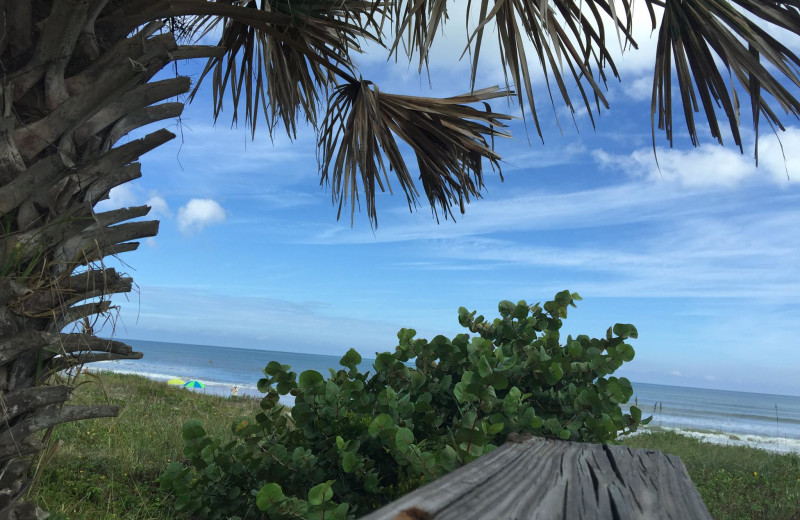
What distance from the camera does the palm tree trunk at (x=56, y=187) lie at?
2.15m

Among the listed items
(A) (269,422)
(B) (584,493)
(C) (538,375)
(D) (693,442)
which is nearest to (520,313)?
(C) (538,375)

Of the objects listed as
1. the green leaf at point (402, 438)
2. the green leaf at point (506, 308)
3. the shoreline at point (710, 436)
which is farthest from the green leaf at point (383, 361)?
the shoreline at point (710, 436)

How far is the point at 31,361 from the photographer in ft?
7.40

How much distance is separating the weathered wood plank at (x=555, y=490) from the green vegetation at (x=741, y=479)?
5168 mm

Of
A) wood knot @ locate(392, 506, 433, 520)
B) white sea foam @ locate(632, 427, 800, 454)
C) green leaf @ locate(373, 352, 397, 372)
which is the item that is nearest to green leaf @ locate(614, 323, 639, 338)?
green leaf @ locate(373, 352, 397, 372)

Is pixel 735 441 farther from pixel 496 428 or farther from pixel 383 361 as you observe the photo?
pixel 496 428

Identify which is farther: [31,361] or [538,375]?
[538,375]

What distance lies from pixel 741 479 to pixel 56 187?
816 cm

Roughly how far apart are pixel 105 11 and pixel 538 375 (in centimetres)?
265

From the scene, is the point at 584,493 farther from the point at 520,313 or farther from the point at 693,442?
the point at 693,442

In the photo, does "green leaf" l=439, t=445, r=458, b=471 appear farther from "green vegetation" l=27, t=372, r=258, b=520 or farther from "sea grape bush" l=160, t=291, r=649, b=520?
"green vegetation" l=27, t=372, r=258, b=520

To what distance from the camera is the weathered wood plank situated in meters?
0.76

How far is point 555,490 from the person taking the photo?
3.36ft

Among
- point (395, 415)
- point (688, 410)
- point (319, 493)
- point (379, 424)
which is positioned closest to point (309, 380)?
point (395, 415)
